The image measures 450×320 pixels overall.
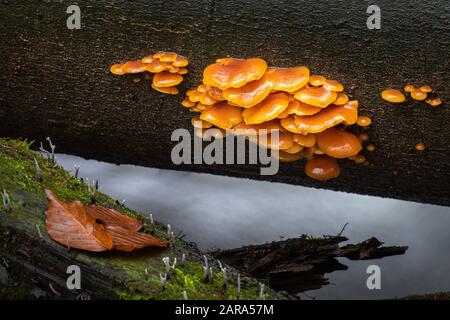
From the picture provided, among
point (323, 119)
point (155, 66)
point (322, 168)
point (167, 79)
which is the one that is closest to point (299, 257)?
point (322, 168)

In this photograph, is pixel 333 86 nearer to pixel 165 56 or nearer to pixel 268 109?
pixel 268 109

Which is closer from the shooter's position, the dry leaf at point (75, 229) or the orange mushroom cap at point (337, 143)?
the dry leaf at point (75, 229)

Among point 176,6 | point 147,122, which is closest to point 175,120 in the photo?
point 147,122

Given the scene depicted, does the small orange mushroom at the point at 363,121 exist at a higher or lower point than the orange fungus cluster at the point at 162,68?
lower

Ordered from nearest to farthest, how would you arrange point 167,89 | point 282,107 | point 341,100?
point 282,107 → point 341,100 → point 167,89

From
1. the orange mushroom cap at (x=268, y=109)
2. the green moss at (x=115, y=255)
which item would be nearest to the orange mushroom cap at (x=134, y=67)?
the orange mushroom cap at (x=268, y=109)

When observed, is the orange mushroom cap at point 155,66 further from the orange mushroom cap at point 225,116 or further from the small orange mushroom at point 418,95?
the small orange mushroom at point 418,95
